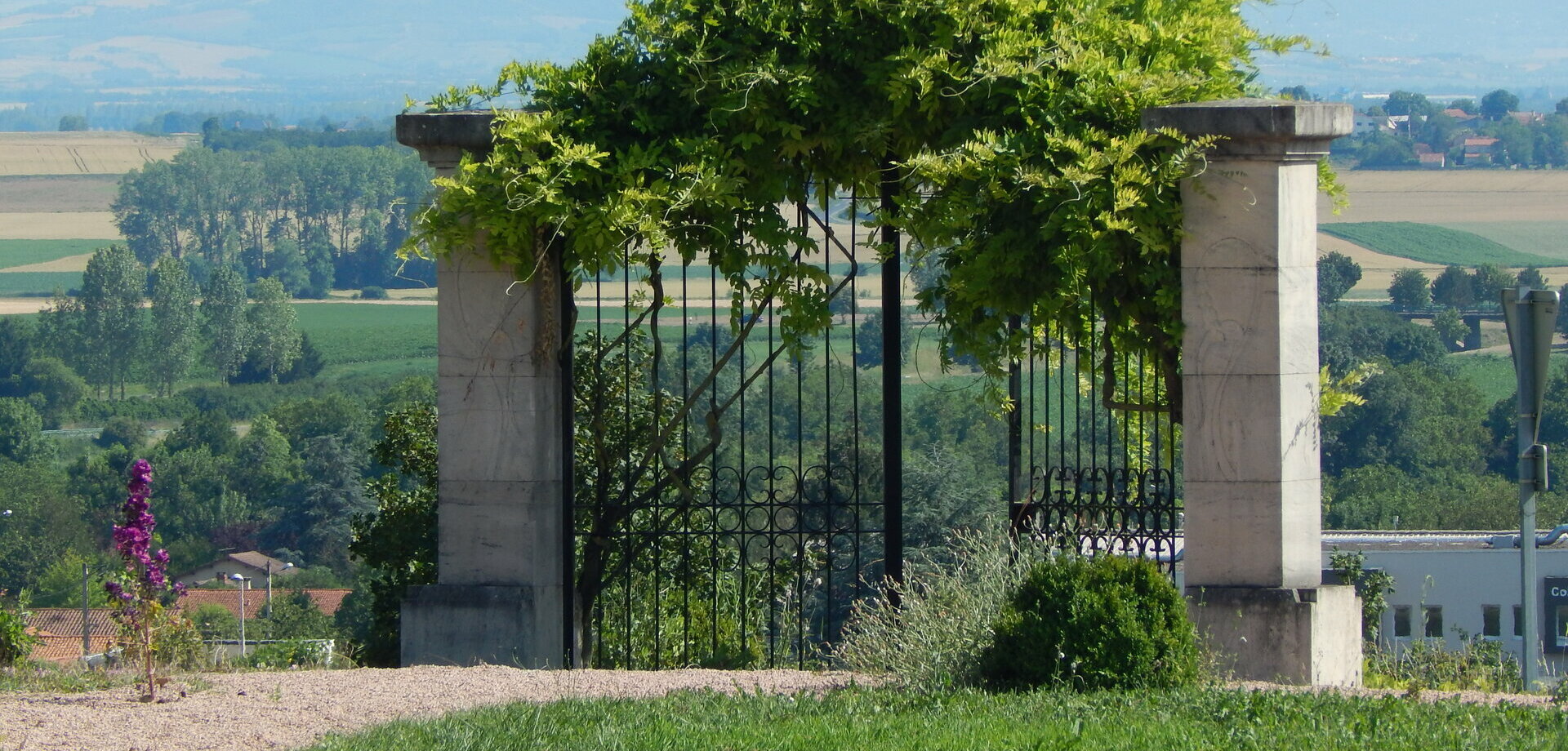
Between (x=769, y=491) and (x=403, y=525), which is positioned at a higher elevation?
(x=769, y=491)

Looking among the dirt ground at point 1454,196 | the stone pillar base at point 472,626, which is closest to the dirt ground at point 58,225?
the dirt ground at point 1454,196

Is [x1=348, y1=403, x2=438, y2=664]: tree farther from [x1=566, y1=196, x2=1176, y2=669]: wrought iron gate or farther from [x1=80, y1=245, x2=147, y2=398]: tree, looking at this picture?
[x1=80, y1=245, x2=147, y2=398]: tree

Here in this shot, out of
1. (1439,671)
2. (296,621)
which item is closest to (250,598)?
(296,621)

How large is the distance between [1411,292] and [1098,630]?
3340 inches

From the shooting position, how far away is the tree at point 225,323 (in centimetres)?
10106

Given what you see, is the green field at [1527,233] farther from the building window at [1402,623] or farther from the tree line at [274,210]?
the building window at [1402,623]

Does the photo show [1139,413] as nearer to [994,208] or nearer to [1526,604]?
[994,208]

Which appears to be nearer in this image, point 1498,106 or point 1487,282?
point 1487,282

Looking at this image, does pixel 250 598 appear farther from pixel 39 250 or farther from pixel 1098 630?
pixel 39 250

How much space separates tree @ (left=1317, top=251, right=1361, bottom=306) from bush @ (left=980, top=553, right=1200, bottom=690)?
67.5 metres

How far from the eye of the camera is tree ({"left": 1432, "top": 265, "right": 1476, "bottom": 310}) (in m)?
85.7

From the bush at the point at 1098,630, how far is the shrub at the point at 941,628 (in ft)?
0.72

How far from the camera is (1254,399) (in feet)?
23.5

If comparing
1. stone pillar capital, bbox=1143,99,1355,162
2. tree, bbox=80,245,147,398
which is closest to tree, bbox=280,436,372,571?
tree, bbox=80,245,147,398
